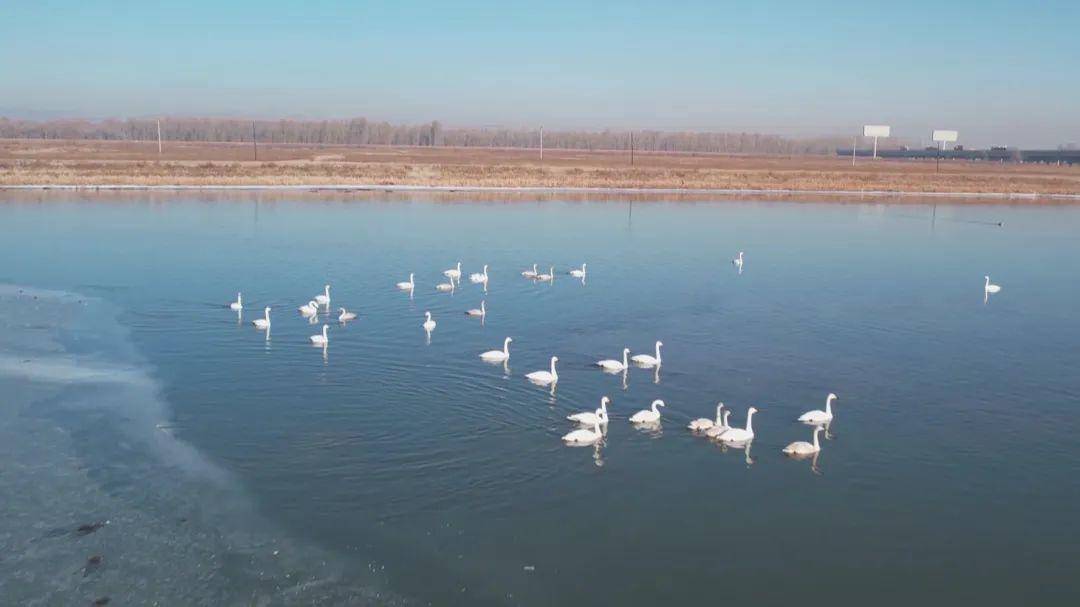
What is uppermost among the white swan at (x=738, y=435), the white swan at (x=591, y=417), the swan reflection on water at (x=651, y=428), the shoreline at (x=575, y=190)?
the shoreline at (x=575, y=190)

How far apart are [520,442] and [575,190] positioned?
4926 centimetres

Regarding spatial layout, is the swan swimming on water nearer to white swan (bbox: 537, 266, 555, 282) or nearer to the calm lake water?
the calm lake water

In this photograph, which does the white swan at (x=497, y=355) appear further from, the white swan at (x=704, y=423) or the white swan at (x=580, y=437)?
the white swan at (x=704, y=423)

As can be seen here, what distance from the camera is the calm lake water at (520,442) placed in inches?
392

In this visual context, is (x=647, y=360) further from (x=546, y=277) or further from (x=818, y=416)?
(x=546, y=277)

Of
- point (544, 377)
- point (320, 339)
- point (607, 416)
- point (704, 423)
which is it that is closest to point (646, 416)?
point (607, 416)

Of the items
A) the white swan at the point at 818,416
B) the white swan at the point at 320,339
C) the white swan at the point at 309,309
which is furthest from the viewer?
the white swan at the point at 309,309

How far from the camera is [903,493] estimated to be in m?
12.1

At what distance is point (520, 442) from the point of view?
13.5 m

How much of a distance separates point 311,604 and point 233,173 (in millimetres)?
58844

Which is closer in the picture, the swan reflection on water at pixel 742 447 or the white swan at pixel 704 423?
the swan reflection on water at pixel 742 447

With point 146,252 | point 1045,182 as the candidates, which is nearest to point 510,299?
point 146,252

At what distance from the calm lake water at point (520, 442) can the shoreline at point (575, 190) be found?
87.1 feet

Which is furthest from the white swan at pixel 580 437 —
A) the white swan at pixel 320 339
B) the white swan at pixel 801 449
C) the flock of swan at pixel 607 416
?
the white swan at pixel 320 339
